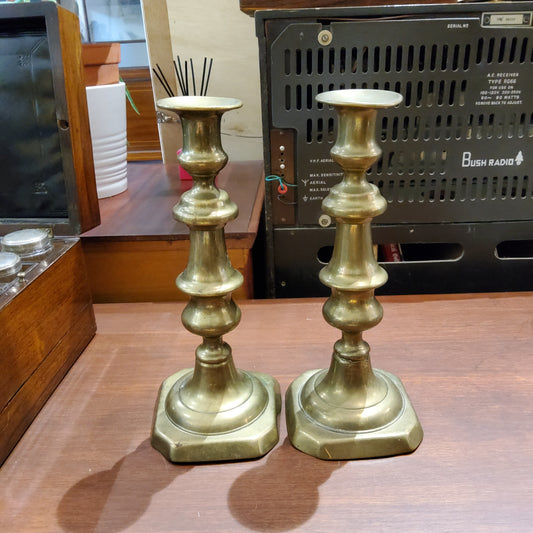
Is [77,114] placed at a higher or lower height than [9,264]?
higher

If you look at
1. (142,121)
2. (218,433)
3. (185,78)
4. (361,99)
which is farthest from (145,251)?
(142,121)

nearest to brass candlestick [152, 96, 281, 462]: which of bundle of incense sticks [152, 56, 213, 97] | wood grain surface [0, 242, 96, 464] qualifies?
wood grain surface [0, 242, 96, 464]

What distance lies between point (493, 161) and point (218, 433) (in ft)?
1.76

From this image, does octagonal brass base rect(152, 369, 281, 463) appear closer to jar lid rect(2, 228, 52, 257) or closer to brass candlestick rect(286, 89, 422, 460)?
brass candlestick rect(286, 89, 422, 460)

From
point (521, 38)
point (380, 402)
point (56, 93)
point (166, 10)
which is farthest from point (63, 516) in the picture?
point (166, 10)

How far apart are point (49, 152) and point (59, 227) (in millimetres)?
108

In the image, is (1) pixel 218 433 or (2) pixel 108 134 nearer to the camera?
(1) pixel 218 433

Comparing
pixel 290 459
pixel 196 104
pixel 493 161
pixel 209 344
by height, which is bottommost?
pixel 290 459

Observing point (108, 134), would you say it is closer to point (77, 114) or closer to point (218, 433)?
point (77, 114)

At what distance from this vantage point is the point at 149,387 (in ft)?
2.05

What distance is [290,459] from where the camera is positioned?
51cm

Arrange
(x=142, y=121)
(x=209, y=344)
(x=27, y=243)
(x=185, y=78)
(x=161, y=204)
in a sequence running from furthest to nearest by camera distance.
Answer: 1. (x=142, y=121)
2. (x=185, y=78)
3. (x=161, y=204)
4. (x=27, y=243)
5. (x=209, y=344)

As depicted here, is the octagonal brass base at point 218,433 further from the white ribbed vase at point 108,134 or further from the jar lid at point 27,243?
the white ribbed vase at point 108,134

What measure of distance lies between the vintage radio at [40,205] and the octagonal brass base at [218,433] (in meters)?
0.15
